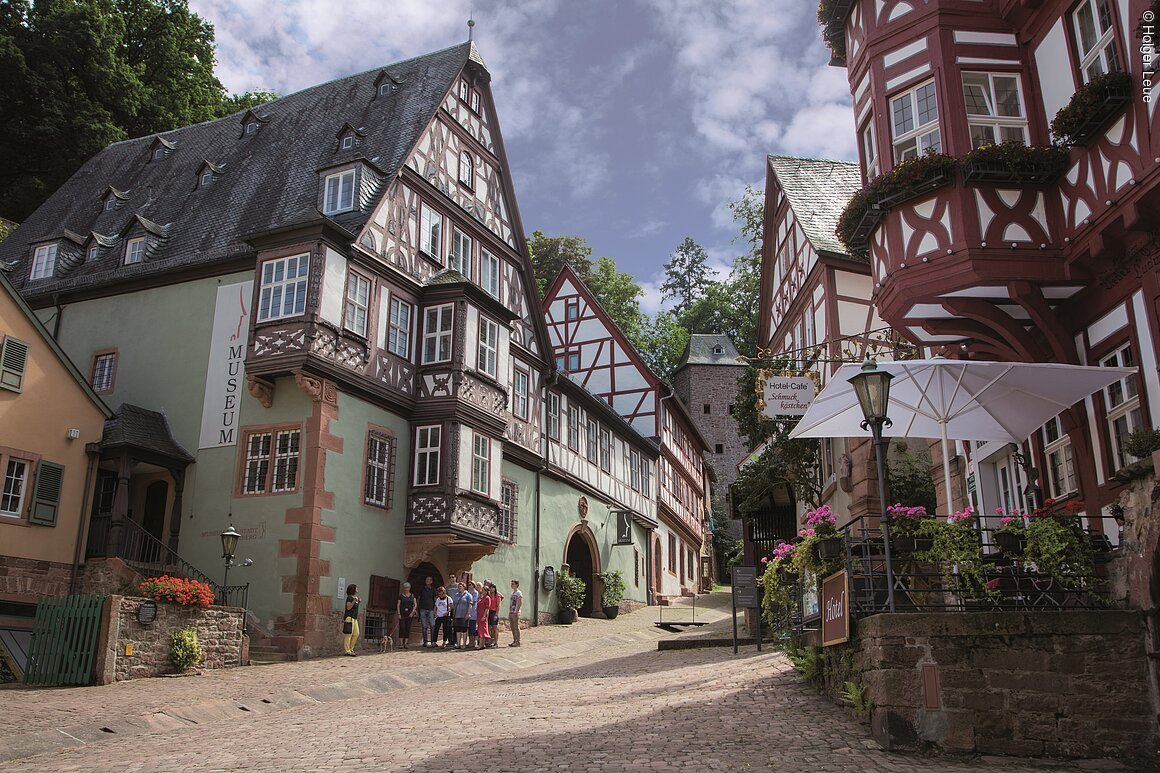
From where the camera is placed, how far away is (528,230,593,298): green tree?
54.6m

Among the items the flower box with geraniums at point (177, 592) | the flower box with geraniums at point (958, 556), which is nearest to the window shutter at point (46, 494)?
the flower box with geraniums at point (177, 592)

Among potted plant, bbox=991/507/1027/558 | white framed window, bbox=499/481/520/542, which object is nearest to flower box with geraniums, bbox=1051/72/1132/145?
potted plant, bbox=991/507/1027/558

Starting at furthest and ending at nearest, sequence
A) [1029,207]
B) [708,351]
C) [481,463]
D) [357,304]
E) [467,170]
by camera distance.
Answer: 1. [708,351]
2. [467,170]
3. [481,463]
4. [357,304]
5. [1029,207]

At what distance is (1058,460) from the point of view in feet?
41.2

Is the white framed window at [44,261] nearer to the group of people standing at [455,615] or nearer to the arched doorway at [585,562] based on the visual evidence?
the group of people standing at [455,615]

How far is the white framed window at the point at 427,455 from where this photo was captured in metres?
22.1

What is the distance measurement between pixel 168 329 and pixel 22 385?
14.2ft

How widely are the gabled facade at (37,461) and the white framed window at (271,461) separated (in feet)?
9.56

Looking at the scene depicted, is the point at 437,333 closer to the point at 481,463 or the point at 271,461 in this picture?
the point at 481,463

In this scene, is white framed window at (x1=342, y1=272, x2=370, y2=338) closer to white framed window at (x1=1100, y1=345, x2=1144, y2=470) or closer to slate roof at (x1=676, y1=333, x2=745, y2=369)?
white framed window at (x1=1100, y1=345, x2=1144, y2=470)

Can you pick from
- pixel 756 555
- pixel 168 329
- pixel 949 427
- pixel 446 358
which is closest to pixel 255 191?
pixel 168 329

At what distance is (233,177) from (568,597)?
14637mm

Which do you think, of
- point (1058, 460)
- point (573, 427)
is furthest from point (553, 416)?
point (1058, 460)

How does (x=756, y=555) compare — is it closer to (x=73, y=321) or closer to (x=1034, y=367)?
(x=1034, y=367)
